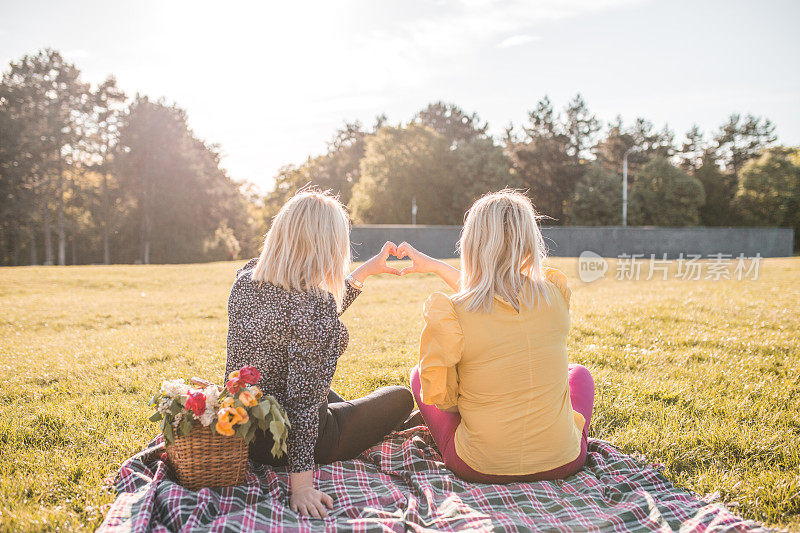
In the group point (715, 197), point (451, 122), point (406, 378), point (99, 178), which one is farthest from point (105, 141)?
point (715, 197)

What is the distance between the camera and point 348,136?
2490 inches

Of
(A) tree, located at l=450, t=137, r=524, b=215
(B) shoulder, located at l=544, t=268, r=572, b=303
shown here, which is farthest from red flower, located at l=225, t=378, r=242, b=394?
(A) tree, located at l=450, t=137, r=524, b=215

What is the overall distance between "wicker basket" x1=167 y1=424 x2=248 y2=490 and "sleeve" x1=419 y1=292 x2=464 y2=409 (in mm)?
978

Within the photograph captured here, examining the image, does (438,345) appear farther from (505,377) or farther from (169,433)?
(169,433)

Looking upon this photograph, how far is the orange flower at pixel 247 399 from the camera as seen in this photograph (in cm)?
242

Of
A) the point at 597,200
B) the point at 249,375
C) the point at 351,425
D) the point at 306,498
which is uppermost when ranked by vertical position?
the point at 597,200

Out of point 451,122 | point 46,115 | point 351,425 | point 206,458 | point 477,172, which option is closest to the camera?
point 206,458

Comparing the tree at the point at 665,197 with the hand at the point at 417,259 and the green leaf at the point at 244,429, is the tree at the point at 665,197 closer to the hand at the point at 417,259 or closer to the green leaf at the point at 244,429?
the hand at the point at 417,259

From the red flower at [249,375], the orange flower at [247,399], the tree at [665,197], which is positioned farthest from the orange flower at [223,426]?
the tree at [665,197]

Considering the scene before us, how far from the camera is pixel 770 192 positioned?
138ft

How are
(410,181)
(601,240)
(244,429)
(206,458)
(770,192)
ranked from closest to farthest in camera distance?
1. (244,429)
2. (206,458)
3. (601,240)
4. (770,192)
5. (410,181)

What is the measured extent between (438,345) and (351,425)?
32.8 inches

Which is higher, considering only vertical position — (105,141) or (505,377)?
(105,141)

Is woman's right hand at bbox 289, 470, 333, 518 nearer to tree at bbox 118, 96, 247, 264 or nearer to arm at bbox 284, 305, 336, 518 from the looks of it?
arm at bbox 284, 305, 336, 518
